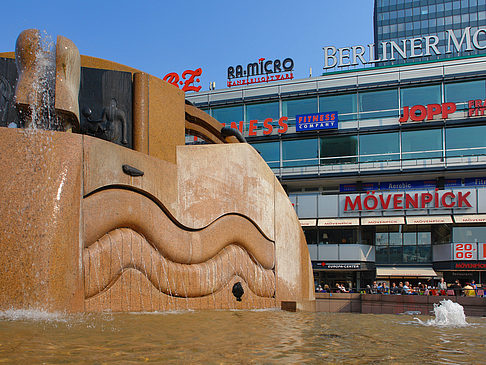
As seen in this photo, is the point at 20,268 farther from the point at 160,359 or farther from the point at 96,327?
the point at 160,359

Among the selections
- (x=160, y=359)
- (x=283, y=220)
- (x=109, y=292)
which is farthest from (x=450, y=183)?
(x=160, y=359)

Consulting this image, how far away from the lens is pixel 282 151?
1762 inches

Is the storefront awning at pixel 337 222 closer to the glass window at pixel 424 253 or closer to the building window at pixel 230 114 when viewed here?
the glass window at pixel 424 253

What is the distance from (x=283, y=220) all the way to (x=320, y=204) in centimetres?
2647

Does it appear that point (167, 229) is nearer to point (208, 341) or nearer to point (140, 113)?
point (140, 113)

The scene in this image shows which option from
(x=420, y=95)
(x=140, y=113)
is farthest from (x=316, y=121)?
(x=140, y=113)

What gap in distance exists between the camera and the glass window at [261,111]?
150 feet

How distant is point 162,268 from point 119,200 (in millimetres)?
1734

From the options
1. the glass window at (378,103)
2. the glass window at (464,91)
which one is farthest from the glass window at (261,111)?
the glass window at (464,91)

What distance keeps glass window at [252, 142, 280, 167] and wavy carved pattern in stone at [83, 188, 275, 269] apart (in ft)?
98.1

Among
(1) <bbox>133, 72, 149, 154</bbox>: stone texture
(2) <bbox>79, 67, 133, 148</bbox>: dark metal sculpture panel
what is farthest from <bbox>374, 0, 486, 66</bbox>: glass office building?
(2) <bbox>79, 67, 133, 148</bbox>: dark metal sculpture panel

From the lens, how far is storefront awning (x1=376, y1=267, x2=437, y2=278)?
3847 cm

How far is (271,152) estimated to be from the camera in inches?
1775

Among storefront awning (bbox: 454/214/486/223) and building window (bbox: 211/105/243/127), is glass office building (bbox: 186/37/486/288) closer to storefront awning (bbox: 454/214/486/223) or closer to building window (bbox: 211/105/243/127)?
storefront awning (bbox: 454/214/486/223)
